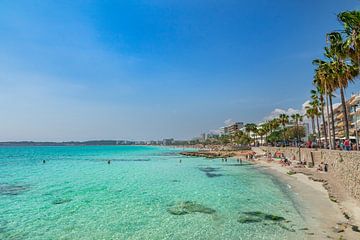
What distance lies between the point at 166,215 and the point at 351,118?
219 ft

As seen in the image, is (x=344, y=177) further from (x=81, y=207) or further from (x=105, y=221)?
(x=81, y=207)

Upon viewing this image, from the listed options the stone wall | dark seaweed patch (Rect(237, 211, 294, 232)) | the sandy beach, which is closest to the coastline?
the sandy beach

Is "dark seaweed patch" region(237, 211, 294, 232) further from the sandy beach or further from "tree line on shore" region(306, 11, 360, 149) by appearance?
"tree line on shore" region(306, 11, 360, 149)

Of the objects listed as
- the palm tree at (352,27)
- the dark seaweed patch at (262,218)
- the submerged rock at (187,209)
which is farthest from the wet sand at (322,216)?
the palm tree at (352,27)

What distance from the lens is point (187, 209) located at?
19.2 meters

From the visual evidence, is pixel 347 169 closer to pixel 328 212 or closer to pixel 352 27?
pixel 328 212

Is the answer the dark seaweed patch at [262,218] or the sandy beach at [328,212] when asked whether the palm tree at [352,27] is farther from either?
the dark seaweed patch at [262,218]

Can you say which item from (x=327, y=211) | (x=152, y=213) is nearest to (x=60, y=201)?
(x=152, y=213)

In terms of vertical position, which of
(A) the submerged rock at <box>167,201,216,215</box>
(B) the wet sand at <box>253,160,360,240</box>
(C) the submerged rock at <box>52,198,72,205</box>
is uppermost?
(B) the wet sand at <box>253,160,360,240</box>

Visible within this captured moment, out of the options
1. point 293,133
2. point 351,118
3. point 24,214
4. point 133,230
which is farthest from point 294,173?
point 293,133

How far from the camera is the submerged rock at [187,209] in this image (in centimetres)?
1851

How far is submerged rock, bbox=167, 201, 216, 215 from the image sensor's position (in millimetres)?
18511

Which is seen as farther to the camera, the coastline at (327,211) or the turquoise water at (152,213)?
the turquoise water at (152,213)

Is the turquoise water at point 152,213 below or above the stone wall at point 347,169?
below
